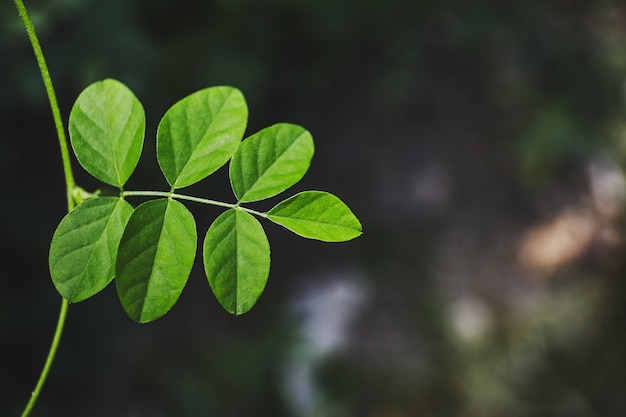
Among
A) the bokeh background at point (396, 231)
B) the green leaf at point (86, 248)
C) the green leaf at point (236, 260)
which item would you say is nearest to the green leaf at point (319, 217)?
the green leaf at point (236, 260)

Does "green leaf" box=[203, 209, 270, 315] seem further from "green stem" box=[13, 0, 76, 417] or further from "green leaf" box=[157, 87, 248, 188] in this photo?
"green stem" box=[13, 0, 76, 417]

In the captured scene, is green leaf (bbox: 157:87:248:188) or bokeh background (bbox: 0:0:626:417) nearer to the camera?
green leaf (bbox: 157:87:248:188)

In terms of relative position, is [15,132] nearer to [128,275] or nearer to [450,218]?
[128,275]

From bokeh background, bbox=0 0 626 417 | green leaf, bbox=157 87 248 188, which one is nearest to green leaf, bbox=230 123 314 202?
green leaf, bbox=157 87 248 188

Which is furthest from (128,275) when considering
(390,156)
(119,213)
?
(390,156)

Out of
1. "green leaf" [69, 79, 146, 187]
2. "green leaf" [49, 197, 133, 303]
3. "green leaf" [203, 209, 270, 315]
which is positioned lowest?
"green leaf" [49, 197, 133, 303]
